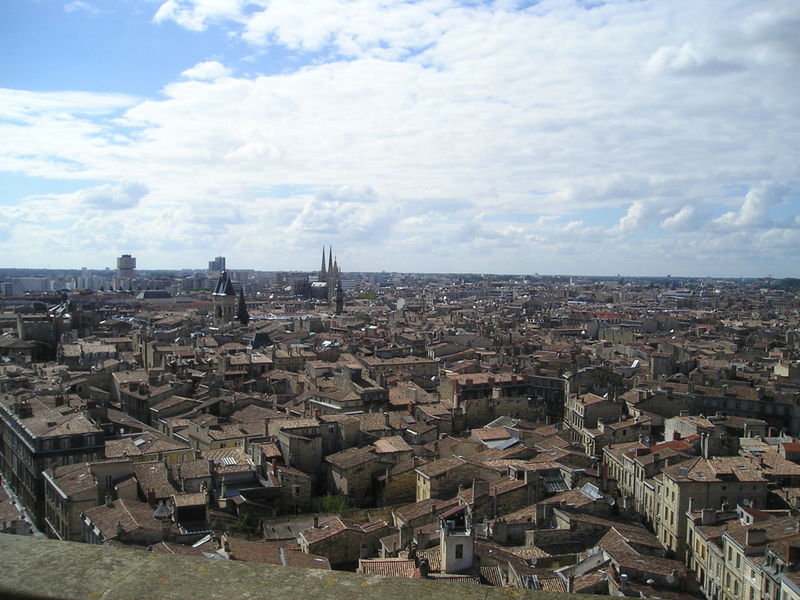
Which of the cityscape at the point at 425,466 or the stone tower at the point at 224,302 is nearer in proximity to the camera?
the cityscape at the point at 425,466

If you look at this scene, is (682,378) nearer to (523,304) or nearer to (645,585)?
(645,585)

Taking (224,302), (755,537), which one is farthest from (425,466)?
(224,302)

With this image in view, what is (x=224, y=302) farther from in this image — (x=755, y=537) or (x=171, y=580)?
(x=171, y=580)

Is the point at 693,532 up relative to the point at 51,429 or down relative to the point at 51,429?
down

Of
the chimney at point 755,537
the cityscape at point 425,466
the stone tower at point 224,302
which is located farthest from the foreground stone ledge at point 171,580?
the stone tower at point 224,302

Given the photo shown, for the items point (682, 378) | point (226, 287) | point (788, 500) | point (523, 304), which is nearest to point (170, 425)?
point (788, 500)

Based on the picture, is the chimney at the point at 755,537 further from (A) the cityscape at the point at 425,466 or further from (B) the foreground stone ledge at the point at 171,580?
(B) the foreground stone ledge at the point at 171,580

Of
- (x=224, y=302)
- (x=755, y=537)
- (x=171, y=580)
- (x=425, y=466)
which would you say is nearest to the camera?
(x=171, y=580)

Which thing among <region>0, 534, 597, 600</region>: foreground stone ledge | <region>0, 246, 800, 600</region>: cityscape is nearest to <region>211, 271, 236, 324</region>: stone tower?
<region>0, 246, 800, 600</region>: cityscape

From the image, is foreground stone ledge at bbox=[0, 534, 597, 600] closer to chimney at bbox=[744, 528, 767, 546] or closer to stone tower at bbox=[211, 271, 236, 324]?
chimney at bbox=[744, 528, 767, 546]
